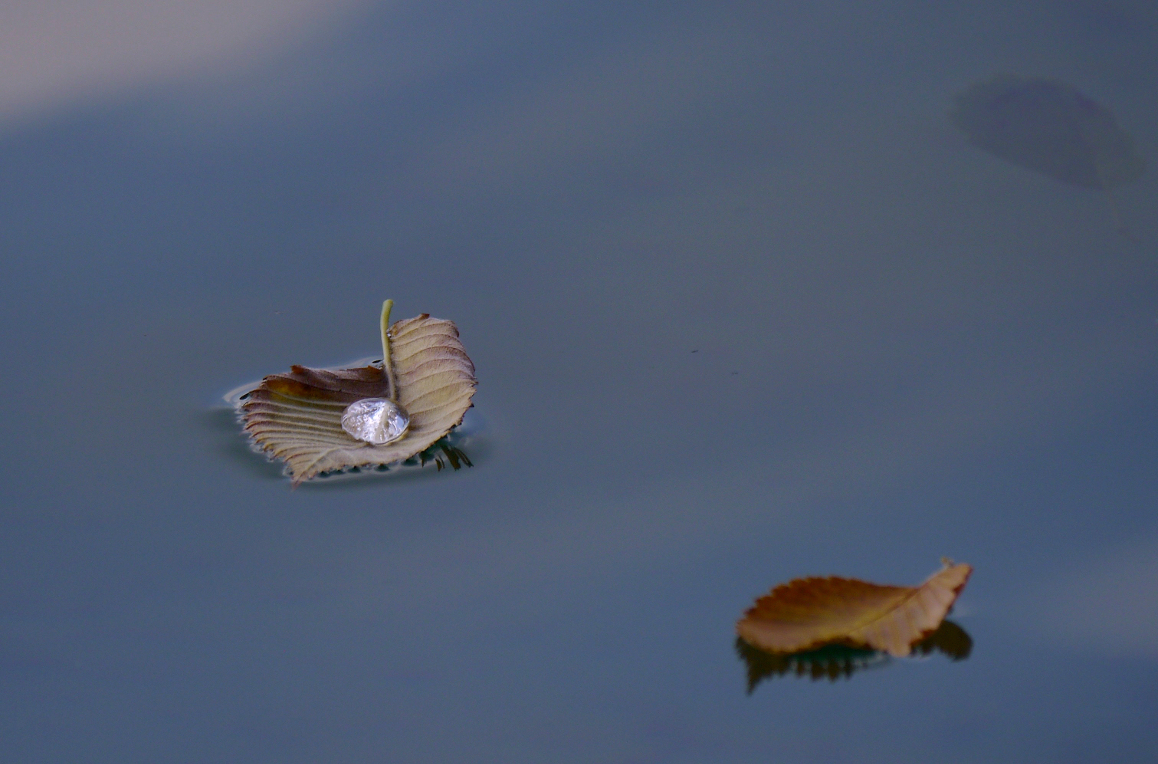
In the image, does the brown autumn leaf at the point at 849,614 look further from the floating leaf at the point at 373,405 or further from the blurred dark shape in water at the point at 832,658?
the floating leaf at the point at 373,405

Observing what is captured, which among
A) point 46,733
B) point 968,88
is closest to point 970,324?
point 968,88

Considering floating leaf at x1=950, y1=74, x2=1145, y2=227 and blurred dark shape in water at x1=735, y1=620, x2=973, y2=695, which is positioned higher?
floating leaf at x1=950, y1=74, x2=1145, y2=227

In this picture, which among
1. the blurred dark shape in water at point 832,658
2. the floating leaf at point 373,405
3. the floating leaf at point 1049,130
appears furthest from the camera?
the floating leaf at point 1049,130

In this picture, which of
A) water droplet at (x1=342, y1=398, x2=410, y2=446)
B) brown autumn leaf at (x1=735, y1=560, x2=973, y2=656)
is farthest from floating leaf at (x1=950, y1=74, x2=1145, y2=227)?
water droplet at (x1=342, y1=398, x2=410, y2=446)

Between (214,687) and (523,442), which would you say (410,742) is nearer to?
(214,687)

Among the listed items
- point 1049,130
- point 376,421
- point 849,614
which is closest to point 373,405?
point 376,421

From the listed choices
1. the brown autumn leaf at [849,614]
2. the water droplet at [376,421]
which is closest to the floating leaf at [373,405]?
the water droplet at [376,421]

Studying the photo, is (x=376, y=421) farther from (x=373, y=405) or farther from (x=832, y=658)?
(x=832, y=658)

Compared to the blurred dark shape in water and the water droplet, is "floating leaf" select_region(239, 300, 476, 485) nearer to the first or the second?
the water droplet
